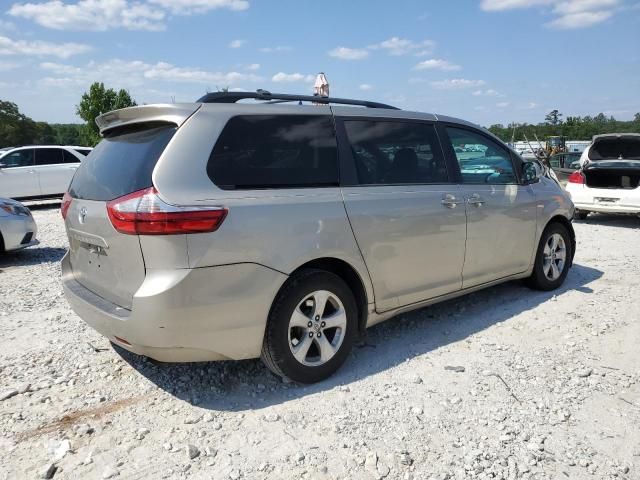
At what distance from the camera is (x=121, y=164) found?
2.99 m

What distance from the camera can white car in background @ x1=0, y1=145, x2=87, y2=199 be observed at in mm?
13102

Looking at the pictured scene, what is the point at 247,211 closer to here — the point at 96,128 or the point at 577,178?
the point at 577,178

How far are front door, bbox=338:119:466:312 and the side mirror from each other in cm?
122

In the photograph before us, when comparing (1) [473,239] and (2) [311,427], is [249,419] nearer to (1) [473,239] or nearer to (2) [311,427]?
(2) [311,427]

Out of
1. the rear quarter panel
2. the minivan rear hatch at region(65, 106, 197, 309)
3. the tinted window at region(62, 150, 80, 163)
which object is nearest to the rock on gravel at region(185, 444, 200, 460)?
the minivan rear hatch at region(65, 106, 197, 309)

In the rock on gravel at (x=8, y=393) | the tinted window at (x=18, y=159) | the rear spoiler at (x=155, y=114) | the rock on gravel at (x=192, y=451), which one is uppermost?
the tinted window at (x=18, y=159)

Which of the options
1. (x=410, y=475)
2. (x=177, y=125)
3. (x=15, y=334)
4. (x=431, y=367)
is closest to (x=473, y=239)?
(x=431, y=367)

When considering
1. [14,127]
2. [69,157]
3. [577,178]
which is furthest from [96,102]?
[577,178]

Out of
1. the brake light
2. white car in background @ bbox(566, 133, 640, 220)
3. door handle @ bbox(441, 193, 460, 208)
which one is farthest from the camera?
white car in background @ bbox(566, 133, 640, 220)

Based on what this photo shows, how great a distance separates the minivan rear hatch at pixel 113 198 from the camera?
2.77 meters

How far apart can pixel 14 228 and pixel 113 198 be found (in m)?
5.12

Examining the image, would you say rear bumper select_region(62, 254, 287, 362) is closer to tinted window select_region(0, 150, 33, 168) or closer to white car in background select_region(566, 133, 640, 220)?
white car in background select_region(566, 133, 640, 220)

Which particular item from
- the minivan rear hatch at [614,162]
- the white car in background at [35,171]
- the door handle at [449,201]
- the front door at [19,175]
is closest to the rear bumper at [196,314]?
the door handle at [449,201]

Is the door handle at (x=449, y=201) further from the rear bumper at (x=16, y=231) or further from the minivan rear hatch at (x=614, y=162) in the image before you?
the minivan rear hatch at (x=614, y=162)
